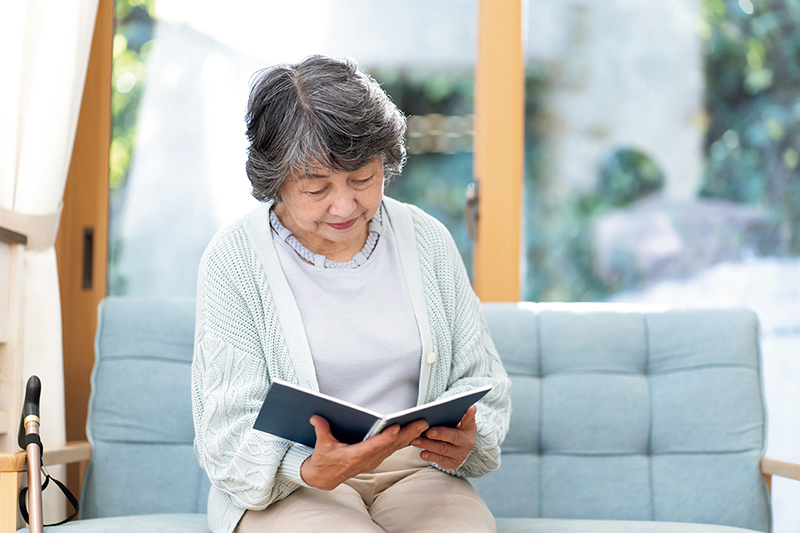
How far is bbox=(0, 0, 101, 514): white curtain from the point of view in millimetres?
1823

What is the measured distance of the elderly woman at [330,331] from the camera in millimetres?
1231

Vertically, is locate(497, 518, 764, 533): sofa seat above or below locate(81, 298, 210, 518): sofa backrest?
below

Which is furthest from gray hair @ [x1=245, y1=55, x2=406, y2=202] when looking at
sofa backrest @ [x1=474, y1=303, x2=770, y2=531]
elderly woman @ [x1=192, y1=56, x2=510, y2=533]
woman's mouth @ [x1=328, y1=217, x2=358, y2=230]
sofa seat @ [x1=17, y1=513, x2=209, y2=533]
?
sofa backrest @ [x1=474, y1=303, x2=770, y2=531]

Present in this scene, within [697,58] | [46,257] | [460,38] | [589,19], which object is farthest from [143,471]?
[697,58]

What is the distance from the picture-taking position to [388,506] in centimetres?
132

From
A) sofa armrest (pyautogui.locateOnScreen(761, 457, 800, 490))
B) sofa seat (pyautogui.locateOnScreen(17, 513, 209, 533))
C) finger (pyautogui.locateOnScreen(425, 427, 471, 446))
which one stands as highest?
finger (pyautogui.locateOnScreen(425, 427, 471, 446))

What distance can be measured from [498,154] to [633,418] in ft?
2.92

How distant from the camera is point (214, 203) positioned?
7.43 ft

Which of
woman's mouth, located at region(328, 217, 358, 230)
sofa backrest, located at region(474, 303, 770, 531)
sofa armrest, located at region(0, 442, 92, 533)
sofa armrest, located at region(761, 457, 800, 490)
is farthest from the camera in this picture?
sofa backrest, located at region(474, 303, 770, 531)

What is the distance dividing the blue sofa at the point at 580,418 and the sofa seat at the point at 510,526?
0.15m

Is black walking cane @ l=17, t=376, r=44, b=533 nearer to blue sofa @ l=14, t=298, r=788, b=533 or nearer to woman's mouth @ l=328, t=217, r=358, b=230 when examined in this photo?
blue sofa @ l=14, t=298, r=788, b=533

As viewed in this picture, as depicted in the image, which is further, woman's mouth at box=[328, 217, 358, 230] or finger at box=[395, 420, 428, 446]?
woman's mouth at box=[328, 217, 358, 230]

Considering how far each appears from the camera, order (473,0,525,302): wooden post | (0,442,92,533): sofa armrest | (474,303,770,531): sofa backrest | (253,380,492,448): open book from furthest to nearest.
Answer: (473,0,525,302): wooden post
(474,303,770,531): sofa backrest
(0,442,92,533): sofa armrest
(253,380,492,448): open book

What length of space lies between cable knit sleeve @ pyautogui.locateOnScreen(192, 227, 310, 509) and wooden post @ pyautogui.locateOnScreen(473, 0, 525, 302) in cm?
103
